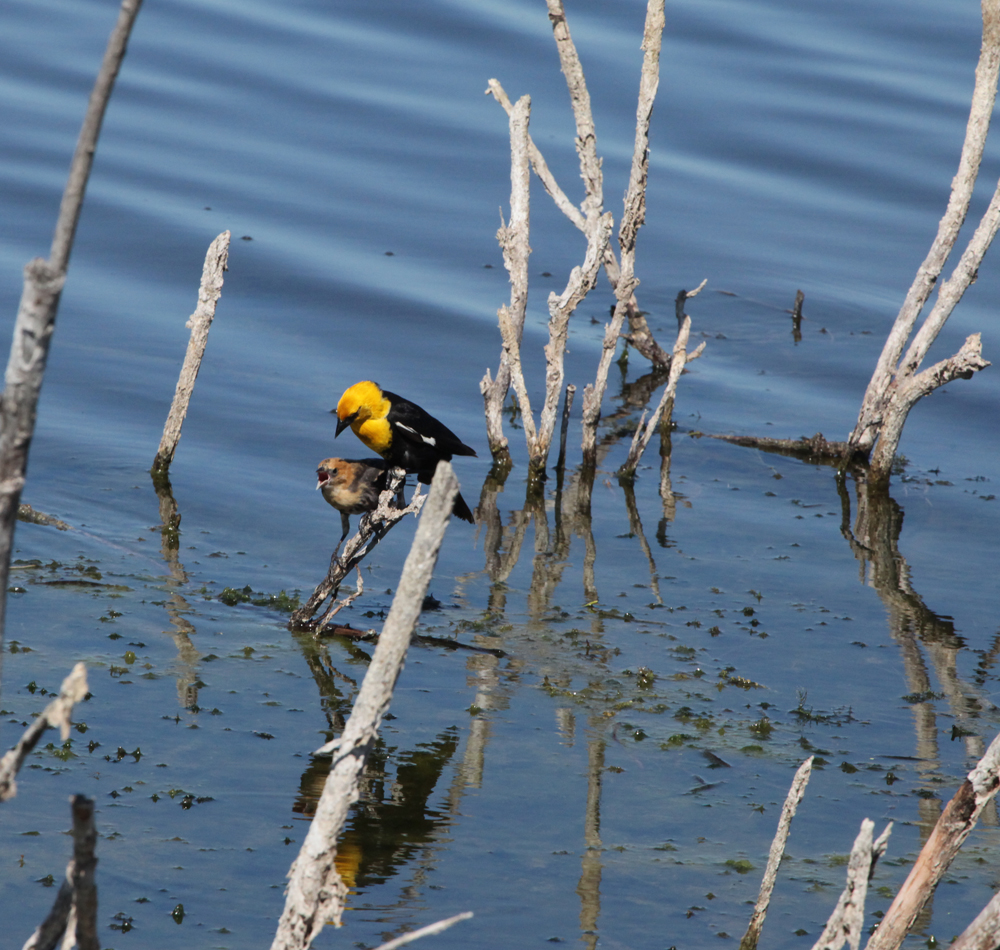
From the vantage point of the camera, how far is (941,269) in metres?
9.88

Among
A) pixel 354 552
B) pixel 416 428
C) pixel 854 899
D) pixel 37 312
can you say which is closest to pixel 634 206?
pixel 416 428

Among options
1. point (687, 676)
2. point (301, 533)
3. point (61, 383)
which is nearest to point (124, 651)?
point (301, 533)

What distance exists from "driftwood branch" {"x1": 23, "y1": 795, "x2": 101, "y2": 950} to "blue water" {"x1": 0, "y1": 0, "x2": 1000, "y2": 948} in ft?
6.88

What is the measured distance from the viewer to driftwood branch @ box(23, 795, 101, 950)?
2.62m

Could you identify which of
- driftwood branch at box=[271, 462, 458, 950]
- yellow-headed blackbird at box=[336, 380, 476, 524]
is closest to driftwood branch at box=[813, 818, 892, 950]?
driftwood branch at box=[271, 462, 458, 950]

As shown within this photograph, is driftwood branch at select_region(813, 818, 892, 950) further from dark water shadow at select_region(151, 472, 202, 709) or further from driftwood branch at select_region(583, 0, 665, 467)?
driftwood branch at select_region(583, 0, 665, 467)

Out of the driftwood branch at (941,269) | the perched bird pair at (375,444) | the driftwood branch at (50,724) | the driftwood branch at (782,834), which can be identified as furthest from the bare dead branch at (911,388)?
the driftwood branch at (50,724)

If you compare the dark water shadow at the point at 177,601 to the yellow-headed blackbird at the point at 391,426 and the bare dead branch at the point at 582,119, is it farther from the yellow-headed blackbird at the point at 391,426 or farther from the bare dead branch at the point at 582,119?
the bare dead branch at the point at 582,119

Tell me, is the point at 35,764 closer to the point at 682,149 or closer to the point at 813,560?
the point at 813,560

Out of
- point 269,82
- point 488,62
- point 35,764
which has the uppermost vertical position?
point 488,62

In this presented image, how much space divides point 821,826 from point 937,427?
7029 mm

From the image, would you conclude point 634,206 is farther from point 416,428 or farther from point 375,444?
point 375,444

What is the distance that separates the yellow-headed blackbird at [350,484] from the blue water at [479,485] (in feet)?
2.76

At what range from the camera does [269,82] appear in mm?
18516
